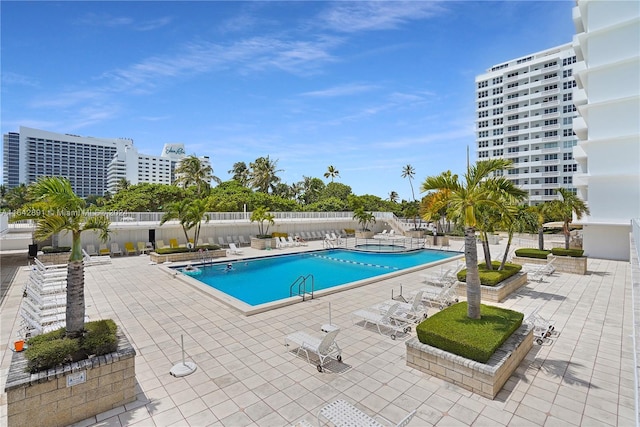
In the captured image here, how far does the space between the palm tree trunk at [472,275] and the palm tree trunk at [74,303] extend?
714cm

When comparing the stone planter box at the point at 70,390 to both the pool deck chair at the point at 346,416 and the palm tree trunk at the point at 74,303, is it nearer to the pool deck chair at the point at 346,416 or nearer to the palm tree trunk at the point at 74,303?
the palm tree trunk at the point at 74,303

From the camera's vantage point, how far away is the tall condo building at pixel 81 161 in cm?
11838

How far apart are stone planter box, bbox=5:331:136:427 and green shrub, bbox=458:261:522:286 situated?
10552mm

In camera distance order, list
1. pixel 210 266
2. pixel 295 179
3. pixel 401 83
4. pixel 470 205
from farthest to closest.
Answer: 1. pixel 295 179
2. pixel 210 266
3. pixel 401 83
4. pixel 470 205

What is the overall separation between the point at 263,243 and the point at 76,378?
1944 centimetres

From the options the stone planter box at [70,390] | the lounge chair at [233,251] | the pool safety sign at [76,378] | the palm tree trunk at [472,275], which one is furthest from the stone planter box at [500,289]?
the lounge chair at [233,251]

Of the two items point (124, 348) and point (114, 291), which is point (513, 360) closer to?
point (124, 348)

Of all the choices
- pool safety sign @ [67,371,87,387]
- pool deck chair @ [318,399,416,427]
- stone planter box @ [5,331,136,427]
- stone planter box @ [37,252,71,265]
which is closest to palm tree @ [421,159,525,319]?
pool deck chair @ [318,399,416,427]

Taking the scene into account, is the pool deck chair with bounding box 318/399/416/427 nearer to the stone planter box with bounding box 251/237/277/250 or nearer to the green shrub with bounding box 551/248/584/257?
the green shrub with bounding box 551/248/584/257

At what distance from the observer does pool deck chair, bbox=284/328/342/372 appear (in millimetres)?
6188

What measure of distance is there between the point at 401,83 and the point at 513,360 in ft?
42.3

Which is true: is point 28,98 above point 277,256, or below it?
above

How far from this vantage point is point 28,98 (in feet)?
52.4

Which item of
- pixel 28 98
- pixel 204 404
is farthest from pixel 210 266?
pixel 204 404
